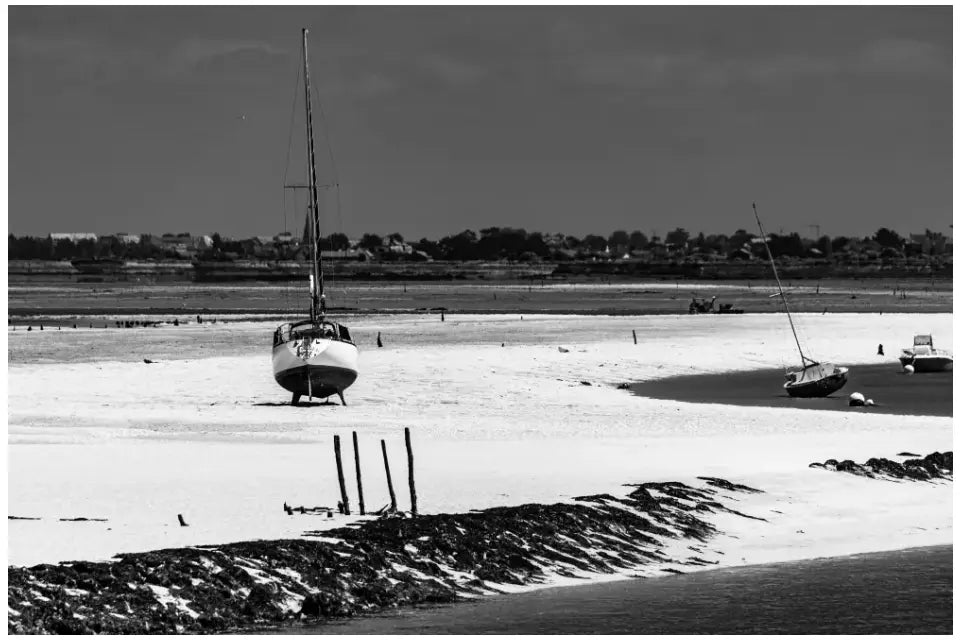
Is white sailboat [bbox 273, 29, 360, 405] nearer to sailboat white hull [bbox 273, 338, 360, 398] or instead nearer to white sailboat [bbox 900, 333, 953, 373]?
sailboat white hull [bbox 273, 338, 360, 398]

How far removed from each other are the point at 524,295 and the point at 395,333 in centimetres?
6878

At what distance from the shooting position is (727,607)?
2100 cm

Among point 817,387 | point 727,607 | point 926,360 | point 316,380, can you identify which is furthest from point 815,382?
point 727,607

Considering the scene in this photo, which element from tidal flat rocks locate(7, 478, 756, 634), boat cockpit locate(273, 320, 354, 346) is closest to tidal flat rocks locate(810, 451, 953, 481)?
tidal flat rocks locate(7, 478, 756, 634)

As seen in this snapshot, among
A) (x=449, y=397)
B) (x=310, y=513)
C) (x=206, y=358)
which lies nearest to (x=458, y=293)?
(x=206, y=358)

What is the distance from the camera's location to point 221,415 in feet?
133

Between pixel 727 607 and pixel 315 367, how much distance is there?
24.0 m

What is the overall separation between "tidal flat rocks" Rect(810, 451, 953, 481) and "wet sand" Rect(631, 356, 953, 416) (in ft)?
40.0

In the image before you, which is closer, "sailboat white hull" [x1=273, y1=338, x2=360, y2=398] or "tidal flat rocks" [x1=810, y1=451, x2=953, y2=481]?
"tidal flat rocks" [x1=810, y1=451, x2=953, y2=481]

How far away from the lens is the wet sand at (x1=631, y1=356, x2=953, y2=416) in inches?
1785

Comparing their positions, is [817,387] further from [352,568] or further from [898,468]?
[352,568]

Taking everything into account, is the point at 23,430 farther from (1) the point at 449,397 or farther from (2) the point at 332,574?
(2) the point at 332,574

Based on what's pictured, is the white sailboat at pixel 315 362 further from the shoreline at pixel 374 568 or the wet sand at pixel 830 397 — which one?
the shoreline at pixel 374 568

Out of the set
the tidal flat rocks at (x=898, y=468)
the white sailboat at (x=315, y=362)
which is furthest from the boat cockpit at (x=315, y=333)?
the tidal flat rocks at (x=898, y=468)
